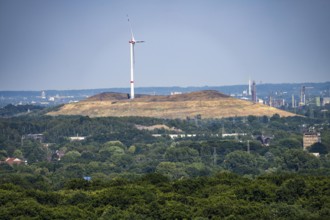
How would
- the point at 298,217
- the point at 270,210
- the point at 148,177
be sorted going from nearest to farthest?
the point at 298,217
the point at 270,210
the point at 148,177

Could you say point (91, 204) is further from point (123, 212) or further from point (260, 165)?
point (260, 165)

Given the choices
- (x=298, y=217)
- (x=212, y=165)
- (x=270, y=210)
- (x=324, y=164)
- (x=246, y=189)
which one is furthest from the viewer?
(x=212, y=165)

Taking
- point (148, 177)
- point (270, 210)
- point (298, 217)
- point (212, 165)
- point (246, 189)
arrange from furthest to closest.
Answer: point (212, 165)
point (148, 177)
point (246, 189)
point (270, 210)
point (298, 217)

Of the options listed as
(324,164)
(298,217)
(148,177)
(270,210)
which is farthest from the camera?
(324,164)

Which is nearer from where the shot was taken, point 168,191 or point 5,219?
point 5,219

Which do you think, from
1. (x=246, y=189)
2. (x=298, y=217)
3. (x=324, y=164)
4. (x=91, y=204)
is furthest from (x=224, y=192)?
(x=324, y=164)

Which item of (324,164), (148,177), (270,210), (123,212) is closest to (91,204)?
(123,212)

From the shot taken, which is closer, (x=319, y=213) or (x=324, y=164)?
(x=319, y=213)

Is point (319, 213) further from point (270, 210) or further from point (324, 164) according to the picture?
point (324, 164)
